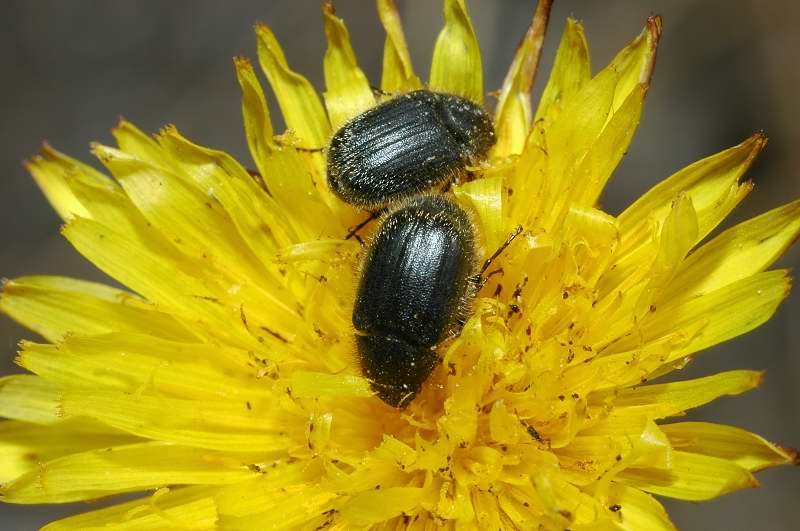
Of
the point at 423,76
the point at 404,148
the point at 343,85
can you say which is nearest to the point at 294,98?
the point at 343,85

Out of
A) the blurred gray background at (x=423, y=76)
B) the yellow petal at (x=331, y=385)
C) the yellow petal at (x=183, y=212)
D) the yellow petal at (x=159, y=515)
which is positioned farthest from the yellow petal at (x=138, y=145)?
the blurred gray background at (x=423, y=76)

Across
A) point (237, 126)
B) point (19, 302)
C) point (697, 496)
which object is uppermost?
point (237, 126)

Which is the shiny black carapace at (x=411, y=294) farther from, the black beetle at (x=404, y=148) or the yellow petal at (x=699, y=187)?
the yellow petal at (x=699, y=187)

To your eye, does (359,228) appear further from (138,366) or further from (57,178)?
(57,178)

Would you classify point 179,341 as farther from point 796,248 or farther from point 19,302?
point 796,248

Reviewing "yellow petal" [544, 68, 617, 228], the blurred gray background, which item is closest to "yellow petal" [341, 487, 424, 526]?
"yellow petal" [544, 68, 617, 228]

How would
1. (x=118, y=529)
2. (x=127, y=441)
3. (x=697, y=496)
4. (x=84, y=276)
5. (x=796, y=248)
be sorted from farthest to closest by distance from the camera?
(x=84, y=276)
(x=796, y=248)
(x=127, y=441)
(x=118, y=529)
(x=697, y=496)

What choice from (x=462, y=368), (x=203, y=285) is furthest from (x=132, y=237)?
(x=462, y=368)
